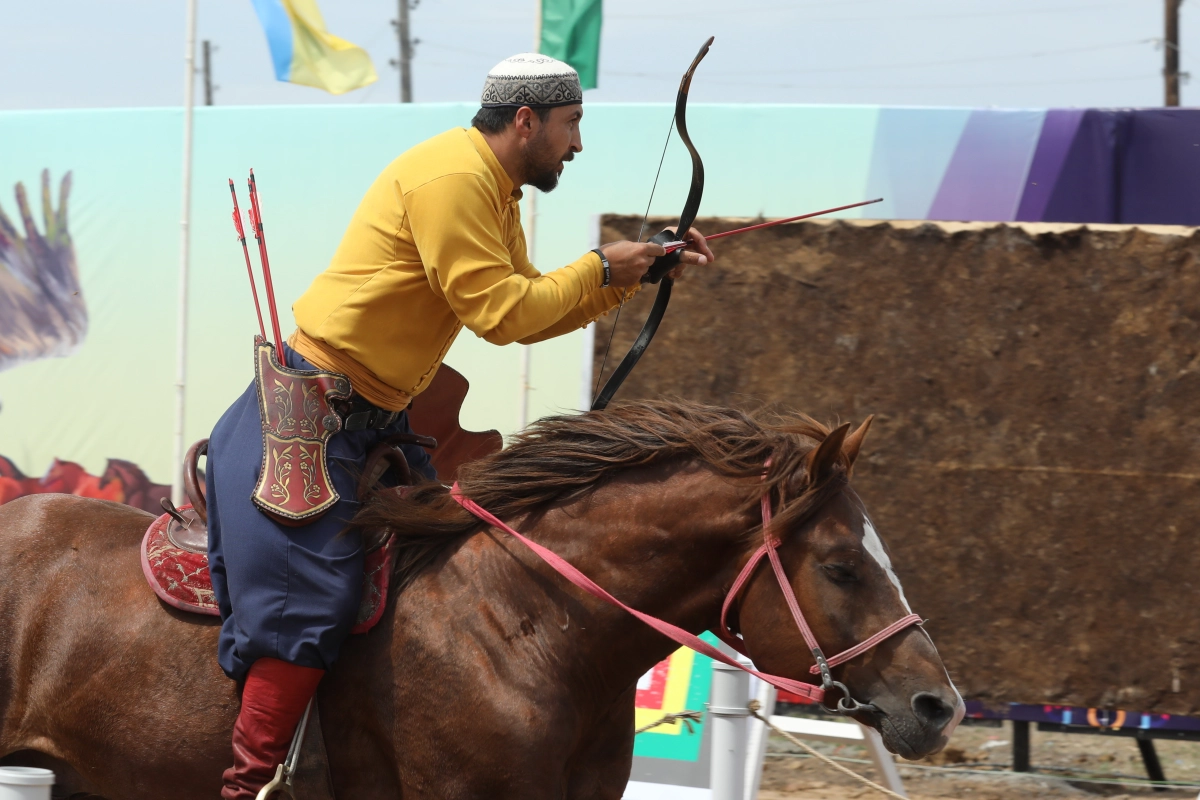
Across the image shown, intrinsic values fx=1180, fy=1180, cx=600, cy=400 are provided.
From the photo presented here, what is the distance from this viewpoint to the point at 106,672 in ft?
9.70

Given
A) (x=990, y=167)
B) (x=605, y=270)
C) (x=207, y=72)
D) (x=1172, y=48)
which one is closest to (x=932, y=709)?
(x=605, y=270)

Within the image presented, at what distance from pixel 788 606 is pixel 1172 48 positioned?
17191 mm

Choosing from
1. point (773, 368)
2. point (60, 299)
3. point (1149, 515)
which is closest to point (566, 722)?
point (773, 368)

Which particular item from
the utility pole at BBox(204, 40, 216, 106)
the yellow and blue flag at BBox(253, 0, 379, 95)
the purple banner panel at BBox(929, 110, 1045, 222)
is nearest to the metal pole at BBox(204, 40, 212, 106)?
the utility pole at BBox(204, 40, 216, 106)

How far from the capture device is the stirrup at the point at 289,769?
106 inches

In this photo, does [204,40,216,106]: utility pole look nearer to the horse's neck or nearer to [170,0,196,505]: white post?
[170,0,196,505]: white post

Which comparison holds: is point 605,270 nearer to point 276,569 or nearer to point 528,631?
point 528,631

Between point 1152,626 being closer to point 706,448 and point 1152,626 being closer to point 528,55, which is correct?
point 706,448

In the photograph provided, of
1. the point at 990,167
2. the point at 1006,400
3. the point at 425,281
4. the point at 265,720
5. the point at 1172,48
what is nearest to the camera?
the point at 265,720

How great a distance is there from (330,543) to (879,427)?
3.57m

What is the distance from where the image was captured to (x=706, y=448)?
2.78 meters

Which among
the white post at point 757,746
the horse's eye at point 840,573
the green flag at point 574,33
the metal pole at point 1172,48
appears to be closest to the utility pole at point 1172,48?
the metal pole at point 1172,48

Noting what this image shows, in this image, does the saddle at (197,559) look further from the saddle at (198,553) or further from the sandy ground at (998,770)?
the sandy ground at (998,770)

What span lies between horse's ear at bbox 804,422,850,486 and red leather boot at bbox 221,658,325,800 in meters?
1.22
